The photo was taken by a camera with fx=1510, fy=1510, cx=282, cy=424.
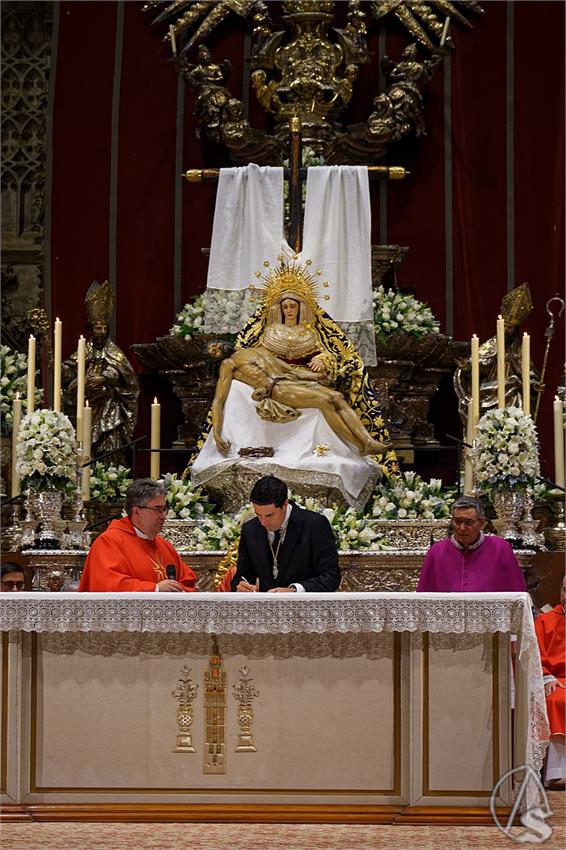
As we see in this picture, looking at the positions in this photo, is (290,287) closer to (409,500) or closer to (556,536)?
(409,500)

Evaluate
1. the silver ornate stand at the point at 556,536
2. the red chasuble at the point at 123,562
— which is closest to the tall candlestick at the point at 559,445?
the silver ornate stand at the point at 556,536

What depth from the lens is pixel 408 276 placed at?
1141cm

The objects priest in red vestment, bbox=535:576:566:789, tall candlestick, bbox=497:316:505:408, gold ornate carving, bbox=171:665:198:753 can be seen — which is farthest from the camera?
tall candlestick, bbox=497:316:505:408

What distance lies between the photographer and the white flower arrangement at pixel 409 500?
8.90m

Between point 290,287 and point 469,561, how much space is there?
100.0 inches

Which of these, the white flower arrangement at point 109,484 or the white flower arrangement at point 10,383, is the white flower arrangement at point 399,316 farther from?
the white flower arrangement at point 10,383

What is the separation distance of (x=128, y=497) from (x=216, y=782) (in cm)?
148

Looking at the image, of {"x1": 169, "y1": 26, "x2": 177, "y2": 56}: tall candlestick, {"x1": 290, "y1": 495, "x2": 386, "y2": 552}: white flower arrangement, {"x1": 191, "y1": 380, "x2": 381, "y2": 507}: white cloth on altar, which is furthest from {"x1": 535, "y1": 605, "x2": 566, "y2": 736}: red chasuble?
{"x1": 169, "y1": 26, "x2": 177, "y2": 56}: tall candlestick

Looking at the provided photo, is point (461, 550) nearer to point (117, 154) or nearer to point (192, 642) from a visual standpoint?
point (192, 642)

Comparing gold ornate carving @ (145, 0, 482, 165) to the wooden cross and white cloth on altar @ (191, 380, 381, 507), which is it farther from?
white cloth on altar @ (191, 380, 381, 507)

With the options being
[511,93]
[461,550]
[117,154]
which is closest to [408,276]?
[511,93]

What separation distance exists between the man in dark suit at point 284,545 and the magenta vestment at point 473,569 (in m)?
0.81

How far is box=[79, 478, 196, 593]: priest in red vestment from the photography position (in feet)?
22.2

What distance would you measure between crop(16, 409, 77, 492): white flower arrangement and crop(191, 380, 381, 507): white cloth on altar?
0.95 meters
